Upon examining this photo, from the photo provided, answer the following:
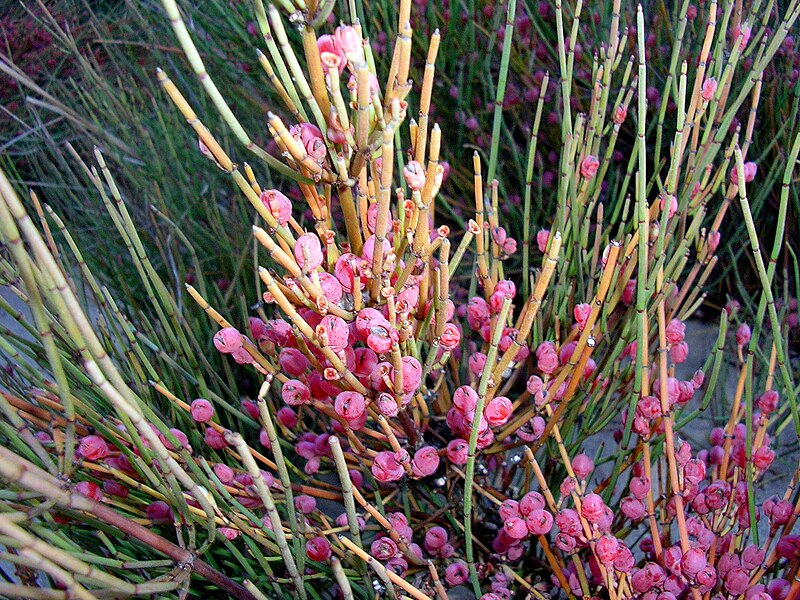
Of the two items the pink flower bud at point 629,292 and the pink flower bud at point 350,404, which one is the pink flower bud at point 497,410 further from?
the pink flower bud at point 629,292

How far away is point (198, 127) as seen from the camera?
0.46m

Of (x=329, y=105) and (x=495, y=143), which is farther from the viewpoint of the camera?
(x=495, y=143)

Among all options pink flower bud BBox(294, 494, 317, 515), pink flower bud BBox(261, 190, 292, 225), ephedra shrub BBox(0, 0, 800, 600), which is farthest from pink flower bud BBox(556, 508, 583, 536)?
pink flower bud BBox(261, 190, 292, 225)

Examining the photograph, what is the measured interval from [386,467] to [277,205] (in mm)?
233

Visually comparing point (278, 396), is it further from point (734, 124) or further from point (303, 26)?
point (734, 124)

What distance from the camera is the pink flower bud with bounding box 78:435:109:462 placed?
570 mm

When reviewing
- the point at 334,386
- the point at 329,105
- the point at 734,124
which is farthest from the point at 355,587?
the point at 734,124

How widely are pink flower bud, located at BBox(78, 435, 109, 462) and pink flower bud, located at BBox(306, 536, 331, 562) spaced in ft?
0.63

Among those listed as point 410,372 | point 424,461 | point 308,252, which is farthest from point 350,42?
point 424,461

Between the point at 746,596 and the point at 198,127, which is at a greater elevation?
the point at 198,127

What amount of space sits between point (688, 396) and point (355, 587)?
1.17 feet

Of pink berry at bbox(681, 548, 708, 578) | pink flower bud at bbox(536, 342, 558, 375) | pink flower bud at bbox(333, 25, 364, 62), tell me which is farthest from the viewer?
pink flower bud at bbox(536, 342, 558, 375)

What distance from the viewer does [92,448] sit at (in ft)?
1.87

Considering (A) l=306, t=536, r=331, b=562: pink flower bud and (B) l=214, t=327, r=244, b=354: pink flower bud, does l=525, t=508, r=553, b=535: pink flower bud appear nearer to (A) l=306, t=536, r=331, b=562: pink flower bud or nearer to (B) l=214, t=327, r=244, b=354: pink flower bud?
(A) l=306, t=536, r=331, b=562: pink flower bud
